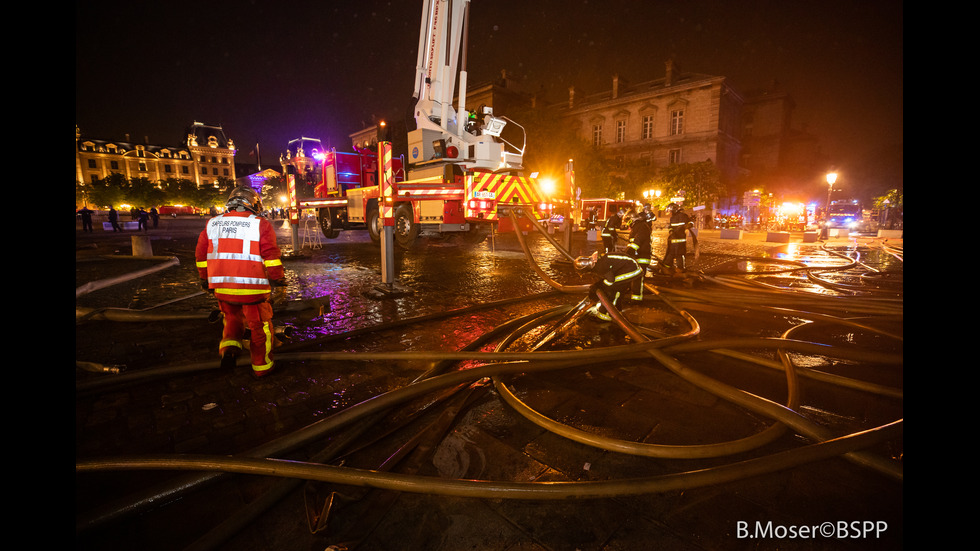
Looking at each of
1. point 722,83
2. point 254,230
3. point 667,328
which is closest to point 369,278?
point 254,230

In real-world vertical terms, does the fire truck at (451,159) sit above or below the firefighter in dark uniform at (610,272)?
above

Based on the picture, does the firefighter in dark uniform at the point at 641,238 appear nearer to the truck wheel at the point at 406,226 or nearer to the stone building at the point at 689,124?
the truck wheel at the point at 406,226

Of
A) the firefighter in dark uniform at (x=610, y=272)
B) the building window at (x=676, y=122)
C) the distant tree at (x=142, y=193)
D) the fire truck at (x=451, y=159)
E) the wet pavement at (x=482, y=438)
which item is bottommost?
the wet pavement at (x=482, y=438)

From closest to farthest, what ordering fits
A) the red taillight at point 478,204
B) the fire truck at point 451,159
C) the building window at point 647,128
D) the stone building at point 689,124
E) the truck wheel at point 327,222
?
the red taillight at point 478,204, the fire truck at point 451,159, the truck wheel at point 327,222, the stone building at point 689,124, the building window at point 647,128

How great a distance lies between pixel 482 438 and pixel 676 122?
43.4 m

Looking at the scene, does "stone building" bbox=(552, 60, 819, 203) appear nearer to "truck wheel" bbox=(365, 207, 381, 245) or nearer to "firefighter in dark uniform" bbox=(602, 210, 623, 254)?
"truck wheel" bbox=(365, 207, 381, 245)

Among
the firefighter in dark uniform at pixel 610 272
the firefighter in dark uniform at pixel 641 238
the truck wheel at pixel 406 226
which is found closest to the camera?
the firefighter in dark uniform at pixel 610 272

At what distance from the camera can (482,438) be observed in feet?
7.11

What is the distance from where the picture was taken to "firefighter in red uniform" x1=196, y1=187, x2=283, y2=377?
289 centimetres

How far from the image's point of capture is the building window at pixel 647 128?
39.4 m

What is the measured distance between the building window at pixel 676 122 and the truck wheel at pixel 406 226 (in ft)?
124

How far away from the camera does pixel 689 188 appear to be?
3133 cm

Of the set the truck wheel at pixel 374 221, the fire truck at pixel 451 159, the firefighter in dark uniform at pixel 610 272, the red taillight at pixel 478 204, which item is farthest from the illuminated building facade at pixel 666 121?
the firefighter in dark uniform at pixel 610 272

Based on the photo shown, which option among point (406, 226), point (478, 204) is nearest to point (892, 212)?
point (478, 204)
